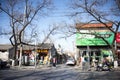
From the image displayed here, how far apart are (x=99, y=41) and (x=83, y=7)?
8.67 meters

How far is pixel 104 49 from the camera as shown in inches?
1638

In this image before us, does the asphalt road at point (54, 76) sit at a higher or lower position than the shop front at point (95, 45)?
lower

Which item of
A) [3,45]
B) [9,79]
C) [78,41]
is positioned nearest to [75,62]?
[78,41]

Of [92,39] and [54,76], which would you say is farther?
[92,39]

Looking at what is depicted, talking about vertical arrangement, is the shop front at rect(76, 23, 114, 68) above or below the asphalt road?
above

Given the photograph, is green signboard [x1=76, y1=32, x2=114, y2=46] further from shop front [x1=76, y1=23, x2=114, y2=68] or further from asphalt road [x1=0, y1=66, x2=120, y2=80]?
asphalt road [x1=0, y1=66, x2=120, y2=80]

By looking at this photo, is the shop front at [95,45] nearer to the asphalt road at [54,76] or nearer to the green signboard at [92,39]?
the green signboard at [92,39]

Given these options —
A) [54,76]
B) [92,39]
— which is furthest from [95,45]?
[54,76]

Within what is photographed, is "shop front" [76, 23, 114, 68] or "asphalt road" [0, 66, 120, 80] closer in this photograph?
"asphalt road" [0, 66, 120, 80]

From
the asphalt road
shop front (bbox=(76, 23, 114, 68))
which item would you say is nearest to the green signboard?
shop front (bbox=(76, 23, 114, 68))

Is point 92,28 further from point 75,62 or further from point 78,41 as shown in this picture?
point 75,62

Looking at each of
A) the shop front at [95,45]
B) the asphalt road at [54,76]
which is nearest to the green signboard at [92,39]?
the shop front at [95,45]

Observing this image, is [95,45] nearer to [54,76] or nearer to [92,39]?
[92,39]

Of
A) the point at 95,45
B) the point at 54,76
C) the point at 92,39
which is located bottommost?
the point at 54,76
